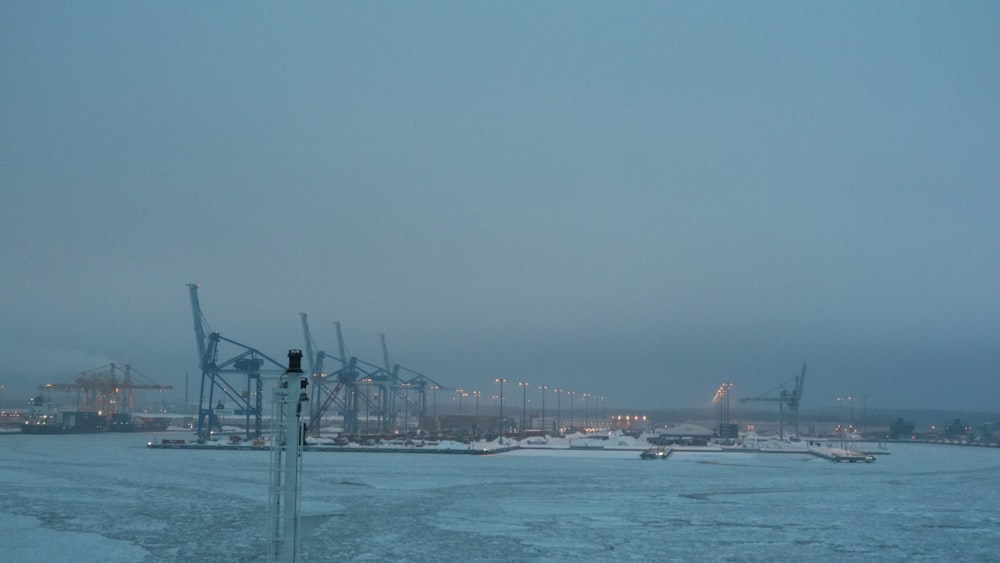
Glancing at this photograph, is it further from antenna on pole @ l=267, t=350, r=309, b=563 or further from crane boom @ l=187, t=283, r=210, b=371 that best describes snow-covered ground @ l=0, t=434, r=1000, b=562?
crane boom @ l=187, t=283, r=210, b=371

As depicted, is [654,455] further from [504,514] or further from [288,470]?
[288,470]

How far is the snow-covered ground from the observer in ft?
55.8

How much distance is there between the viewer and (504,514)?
2262cm

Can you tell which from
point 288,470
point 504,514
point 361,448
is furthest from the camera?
point 361,448

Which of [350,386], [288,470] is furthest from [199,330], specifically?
[288,470]

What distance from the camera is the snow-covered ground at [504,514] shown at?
670 inches

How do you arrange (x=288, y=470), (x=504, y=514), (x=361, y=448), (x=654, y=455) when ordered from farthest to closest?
1. (x=361, y=448)
2. (x=654, y=455)
3. (x=504, y=514)
4. (x=288, y=470)

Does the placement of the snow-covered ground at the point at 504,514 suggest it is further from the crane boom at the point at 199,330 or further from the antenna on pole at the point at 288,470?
the crane boom at the point at 199,330

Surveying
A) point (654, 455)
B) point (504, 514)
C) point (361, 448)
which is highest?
point (504, 514)

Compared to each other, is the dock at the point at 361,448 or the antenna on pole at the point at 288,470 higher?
the antenna on pole at the point at 288,470

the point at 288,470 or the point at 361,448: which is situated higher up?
the point at 288,470

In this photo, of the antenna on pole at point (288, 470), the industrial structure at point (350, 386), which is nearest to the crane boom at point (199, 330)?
the industrial structure at point (350, 386)

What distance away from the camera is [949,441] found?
10488 centimetres

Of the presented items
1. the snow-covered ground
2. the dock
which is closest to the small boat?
the dock
